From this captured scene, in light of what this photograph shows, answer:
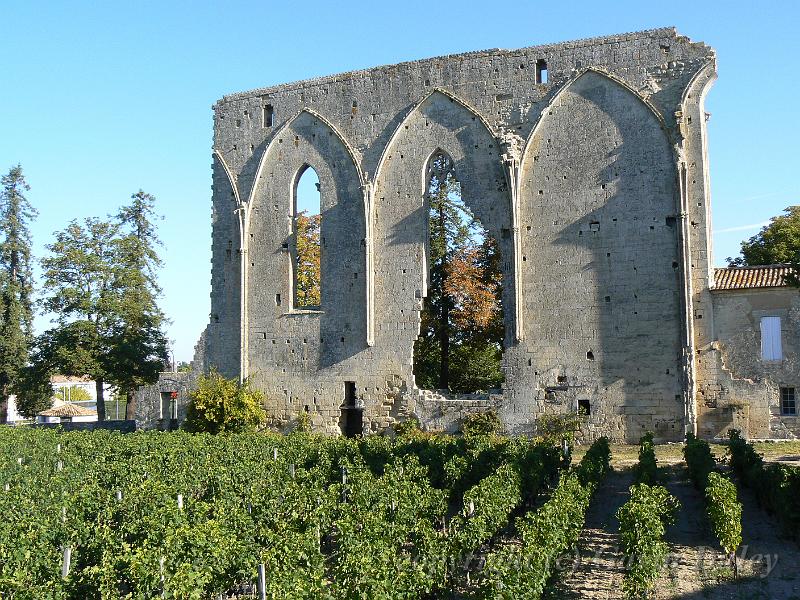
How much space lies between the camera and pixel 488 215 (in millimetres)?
21328

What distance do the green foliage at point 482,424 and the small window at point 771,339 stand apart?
6573 millimetres

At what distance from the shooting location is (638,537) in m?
9.04

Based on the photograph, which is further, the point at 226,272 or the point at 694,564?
the point at 226,272

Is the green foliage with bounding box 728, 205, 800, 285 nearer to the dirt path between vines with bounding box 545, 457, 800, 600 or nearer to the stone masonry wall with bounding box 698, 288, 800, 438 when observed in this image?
the stone masonry wall with bounding box 698, 288, 800, 438

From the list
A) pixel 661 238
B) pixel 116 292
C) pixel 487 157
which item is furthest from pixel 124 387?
pixel 661 238

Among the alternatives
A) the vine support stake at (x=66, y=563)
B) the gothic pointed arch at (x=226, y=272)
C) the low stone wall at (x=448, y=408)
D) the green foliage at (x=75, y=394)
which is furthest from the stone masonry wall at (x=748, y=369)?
the green foliage at (x=75, y=394)

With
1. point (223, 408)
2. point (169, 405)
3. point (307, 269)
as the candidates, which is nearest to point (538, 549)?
point (223, 408)

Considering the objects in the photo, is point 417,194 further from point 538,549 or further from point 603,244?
point 538,549

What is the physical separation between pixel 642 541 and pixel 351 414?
1504cm

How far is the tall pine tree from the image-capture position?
33625mm

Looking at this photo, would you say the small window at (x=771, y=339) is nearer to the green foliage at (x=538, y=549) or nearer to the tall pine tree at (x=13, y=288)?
the green foliage at (x=538, y=549)

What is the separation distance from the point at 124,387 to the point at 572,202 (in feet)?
61.4

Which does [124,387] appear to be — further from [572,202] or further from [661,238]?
A: [661,238]

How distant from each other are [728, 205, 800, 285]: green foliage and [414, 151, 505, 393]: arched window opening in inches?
351
